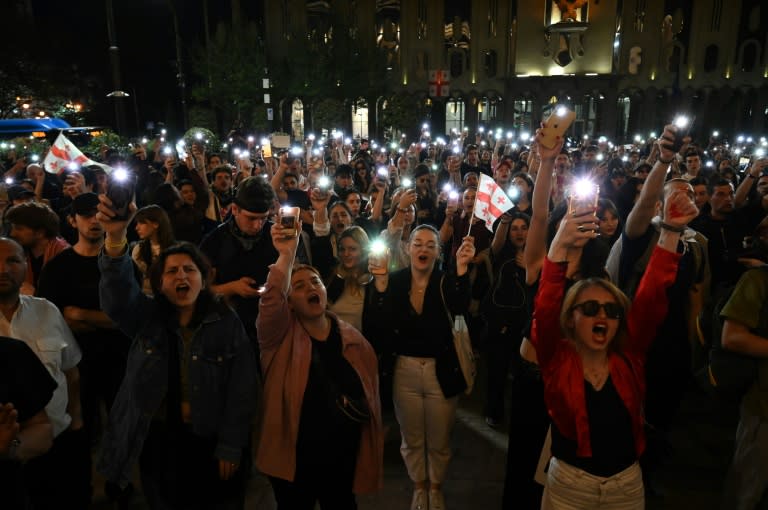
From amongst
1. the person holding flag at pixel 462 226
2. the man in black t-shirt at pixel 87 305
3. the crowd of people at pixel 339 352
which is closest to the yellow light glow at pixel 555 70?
the person holding flag at pixel 462 226

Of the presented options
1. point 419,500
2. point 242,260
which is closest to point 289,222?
point 242,260

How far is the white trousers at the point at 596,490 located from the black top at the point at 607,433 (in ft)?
0.12

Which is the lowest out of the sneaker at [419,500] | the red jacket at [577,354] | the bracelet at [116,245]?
the sneaker at [419,500]

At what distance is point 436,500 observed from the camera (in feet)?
13.2

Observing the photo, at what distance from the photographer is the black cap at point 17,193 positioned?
21.5 ft

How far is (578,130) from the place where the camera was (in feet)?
125

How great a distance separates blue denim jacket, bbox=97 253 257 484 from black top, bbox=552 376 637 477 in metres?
1.75

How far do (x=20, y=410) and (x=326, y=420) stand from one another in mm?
1456

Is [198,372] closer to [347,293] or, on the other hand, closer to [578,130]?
[347,293]

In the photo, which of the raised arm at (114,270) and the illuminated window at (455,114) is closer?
the raised arm at (114,270)

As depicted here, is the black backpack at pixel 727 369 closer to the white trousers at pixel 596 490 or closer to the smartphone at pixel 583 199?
the white trousers at pixel 596 490

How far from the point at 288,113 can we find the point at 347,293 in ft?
121

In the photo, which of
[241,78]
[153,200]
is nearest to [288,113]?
[241,78]

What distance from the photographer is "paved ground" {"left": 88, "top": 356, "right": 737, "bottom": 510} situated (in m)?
4.21
